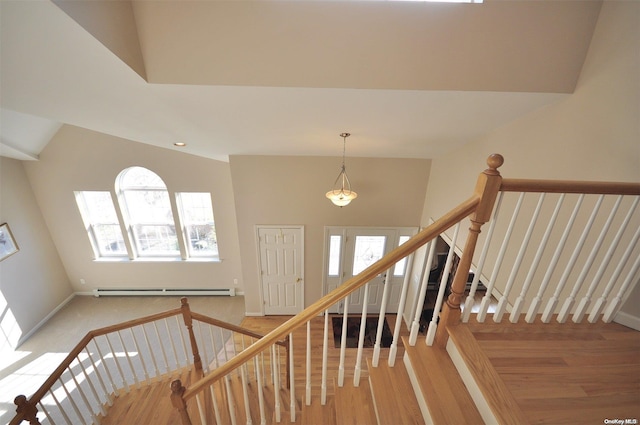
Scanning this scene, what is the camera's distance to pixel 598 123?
149 cm

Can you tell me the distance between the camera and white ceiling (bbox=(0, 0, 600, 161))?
1274 mm

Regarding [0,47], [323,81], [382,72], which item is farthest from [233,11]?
[0,47]

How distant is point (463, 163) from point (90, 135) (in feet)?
18.9

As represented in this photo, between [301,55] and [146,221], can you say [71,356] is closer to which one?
[301,55]

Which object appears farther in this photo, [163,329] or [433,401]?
[163,329]

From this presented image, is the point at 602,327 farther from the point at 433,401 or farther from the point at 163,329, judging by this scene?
the point at 163,329

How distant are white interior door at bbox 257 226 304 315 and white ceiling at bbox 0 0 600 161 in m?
2.72

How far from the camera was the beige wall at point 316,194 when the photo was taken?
12.7 feet

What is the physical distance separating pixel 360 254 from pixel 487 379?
3.40 meters

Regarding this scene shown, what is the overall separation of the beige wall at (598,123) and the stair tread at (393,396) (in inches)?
60.9

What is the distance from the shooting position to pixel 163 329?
4.39 metres

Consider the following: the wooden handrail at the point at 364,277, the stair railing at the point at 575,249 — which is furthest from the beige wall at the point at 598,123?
the wooden handrail at the point at 364,277

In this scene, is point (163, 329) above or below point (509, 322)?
below

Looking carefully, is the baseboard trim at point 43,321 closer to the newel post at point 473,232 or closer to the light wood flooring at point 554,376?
the light wood flooring at point 554,376
